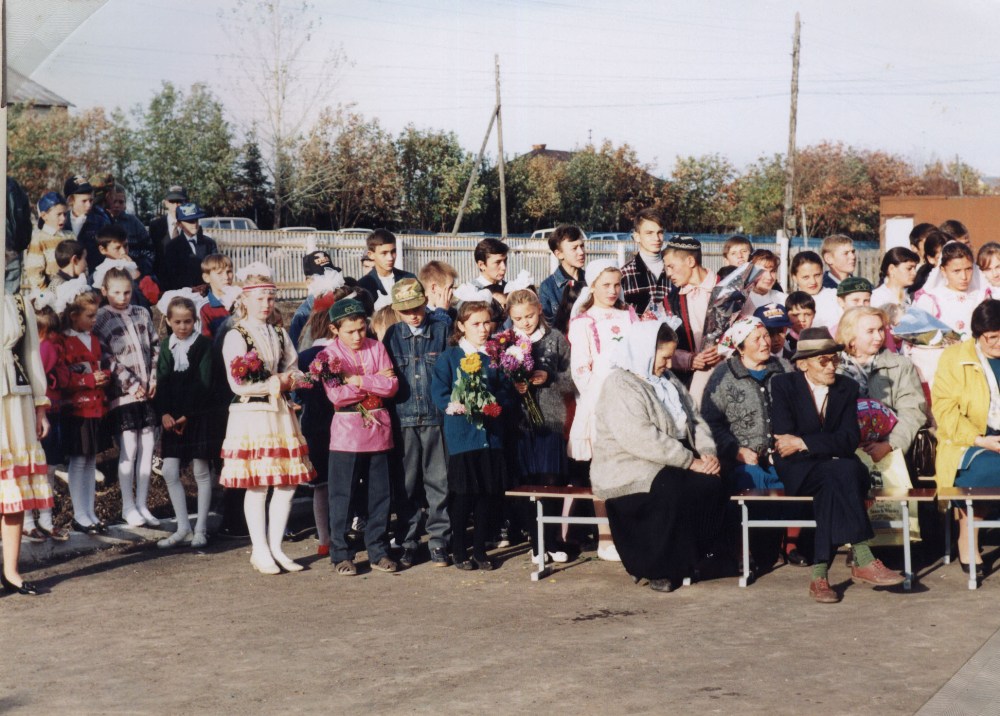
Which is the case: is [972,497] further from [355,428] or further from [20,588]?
[20,588]

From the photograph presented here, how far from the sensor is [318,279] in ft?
29.1

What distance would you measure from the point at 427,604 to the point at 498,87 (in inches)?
183

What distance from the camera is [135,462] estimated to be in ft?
28.3

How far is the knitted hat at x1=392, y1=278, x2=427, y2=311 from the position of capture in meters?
7.72

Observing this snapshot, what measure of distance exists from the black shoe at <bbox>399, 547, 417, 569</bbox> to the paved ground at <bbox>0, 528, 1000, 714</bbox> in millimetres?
164

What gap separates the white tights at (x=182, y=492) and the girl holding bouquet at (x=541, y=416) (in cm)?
219

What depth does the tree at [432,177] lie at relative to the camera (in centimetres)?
1348

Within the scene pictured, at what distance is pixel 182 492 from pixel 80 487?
704 millimetres

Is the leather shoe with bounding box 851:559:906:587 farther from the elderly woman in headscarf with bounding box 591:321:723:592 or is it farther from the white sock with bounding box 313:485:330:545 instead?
the white sock with bounding box 313:485:330:545

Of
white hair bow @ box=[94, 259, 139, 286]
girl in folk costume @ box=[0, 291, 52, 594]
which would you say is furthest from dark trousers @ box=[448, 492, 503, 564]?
white hair bow @ box=[94, 259, 139, 286]

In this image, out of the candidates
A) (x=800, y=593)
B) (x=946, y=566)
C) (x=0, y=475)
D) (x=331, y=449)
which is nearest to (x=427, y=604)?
(x=331, y=449)

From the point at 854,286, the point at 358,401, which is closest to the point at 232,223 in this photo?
the point at 358,401

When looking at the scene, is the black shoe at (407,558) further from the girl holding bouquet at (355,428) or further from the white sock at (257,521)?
the white sock at (257,521)

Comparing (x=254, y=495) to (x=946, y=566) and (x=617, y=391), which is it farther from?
(x=946, y=566)
